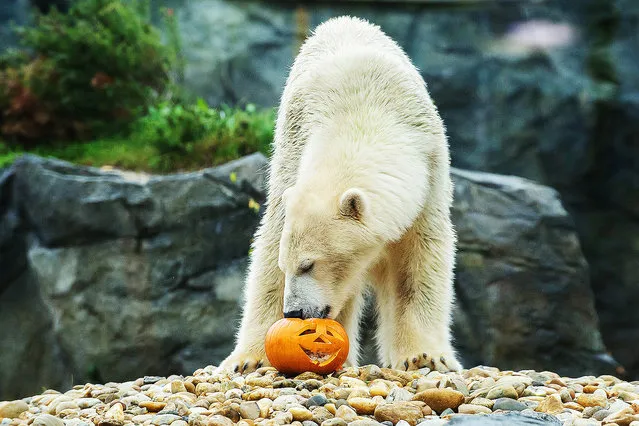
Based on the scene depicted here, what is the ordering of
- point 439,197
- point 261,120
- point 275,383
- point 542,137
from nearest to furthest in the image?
point 275,383 → point 439,197 → point 261,120 → point 542,137

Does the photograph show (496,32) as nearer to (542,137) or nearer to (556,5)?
(556,5)

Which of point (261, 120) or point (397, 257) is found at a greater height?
point (261, 120)

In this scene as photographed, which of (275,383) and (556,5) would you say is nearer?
(275,383)

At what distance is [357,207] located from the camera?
3.40 metres

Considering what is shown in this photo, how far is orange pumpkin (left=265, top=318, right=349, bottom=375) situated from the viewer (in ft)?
10.9

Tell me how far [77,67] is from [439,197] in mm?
6524

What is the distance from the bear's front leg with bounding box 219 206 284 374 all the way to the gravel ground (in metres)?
0.62

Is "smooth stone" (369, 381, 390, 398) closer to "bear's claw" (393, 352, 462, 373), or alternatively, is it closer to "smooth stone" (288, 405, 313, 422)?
"smooth stone" (288, 405, 313, 422)

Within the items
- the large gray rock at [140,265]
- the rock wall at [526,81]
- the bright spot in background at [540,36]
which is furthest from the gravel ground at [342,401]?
the bright spot in background at [540,36]

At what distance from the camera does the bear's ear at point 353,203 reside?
335 centimetres

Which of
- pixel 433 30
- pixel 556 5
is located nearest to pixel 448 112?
pixel 433 30

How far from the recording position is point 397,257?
4.20m

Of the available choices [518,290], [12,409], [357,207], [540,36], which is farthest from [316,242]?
[540,36]

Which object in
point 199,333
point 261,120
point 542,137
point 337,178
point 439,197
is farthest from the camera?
point 542,137
